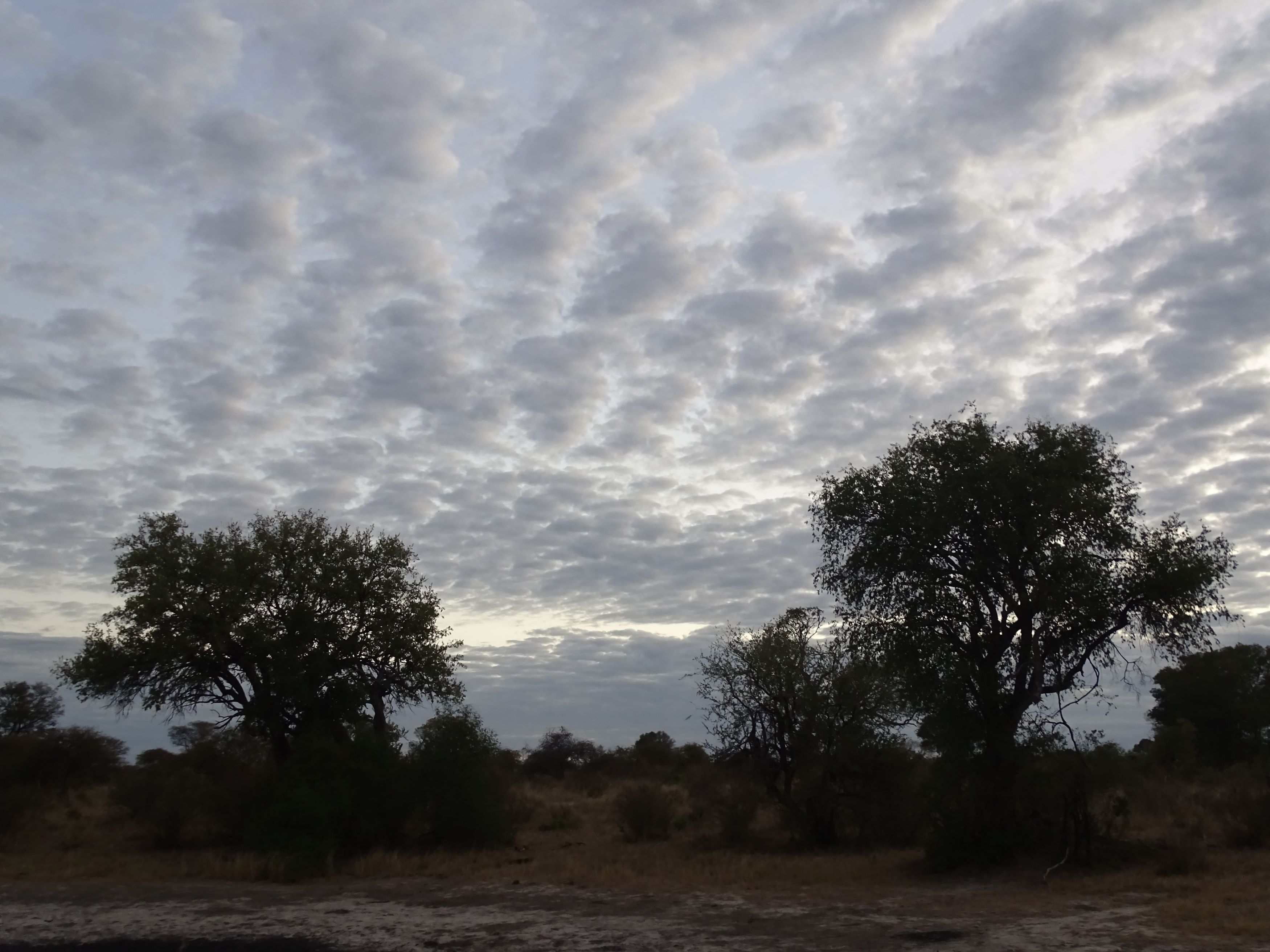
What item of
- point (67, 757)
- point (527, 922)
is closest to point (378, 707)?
point (527, 922)

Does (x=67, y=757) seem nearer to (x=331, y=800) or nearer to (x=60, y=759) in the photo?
(x=60, y=759)

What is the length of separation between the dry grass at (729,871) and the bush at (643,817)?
52 cm

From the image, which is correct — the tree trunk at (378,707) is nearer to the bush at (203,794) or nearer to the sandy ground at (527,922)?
the bush at (203,794)

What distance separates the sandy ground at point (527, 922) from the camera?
1401 cm

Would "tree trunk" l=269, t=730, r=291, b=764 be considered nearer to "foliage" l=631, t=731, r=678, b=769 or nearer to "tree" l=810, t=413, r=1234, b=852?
"tree" l=810, t=413, r=1234, b=852

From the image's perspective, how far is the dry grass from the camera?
53.5 ft

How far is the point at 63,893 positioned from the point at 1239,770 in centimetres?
3446

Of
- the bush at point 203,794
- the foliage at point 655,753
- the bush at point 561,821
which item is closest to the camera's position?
the bush at point 203,794

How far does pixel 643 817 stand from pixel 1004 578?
14.3 metres

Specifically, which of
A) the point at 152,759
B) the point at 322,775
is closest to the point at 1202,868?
the point at 322,775

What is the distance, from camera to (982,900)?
57.3 feet

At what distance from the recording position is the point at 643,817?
30.4 meters

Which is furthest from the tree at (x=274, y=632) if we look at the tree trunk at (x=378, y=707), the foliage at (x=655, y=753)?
the foliage at (x=655, y=753)

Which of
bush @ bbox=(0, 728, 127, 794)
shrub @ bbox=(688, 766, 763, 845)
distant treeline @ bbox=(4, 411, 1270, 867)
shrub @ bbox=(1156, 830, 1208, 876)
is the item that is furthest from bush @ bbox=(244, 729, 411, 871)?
shrub @ bbox=(1156, 830, 1208, 876)
